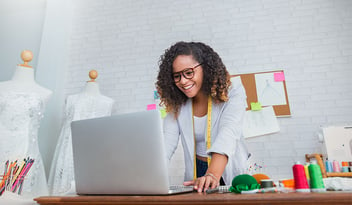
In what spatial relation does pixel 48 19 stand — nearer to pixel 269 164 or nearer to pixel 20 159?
pixel 20 159

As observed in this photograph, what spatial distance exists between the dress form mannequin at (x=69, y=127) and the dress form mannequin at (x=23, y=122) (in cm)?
20

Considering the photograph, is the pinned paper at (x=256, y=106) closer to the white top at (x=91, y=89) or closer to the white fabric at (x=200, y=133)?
the white fabric at (x=200, y=133)

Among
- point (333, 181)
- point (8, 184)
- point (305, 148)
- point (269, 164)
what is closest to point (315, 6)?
point (305, 148)

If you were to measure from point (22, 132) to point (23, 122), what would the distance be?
78mm

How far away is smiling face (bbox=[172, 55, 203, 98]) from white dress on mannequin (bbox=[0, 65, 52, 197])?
1257 mm

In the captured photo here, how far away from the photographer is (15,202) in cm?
94

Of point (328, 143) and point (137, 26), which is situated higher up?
point (137, 26)

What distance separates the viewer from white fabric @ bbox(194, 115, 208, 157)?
5.13 feet

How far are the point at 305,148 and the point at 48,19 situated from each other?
3.04m

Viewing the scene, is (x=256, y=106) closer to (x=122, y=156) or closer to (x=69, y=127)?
(x=69, y=127)

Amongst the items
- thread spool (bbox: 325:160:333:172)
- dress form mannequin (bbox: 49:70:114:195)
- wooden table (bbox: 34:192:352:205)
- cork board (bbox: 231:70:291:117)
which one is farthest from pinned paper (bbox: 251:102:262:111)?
wooden table (bbox: 34:192:352:205)

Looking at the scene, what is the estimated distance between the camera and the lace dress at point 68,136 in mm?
2295

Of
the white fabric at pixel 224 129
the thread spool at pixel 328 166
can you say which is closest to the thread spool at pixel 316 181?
the white fabric at pixel 224 129

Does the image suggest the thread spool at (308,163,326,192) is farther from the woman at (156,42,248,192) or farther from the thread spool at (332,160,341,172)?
the thread spool at (332,160,341,172)
